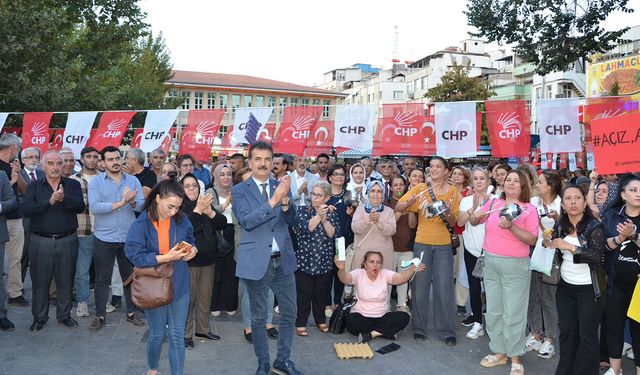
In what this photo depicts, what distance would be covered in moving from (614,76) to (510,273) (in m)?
37.7

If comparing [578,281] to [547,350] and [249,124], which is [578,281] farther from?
[249,124]

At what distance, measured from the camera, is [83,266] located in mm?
6223

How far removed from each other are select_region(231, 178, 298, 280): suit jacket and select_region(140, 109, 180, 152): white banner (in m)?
7.05

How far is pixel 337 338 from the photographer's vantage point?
19.3 ft

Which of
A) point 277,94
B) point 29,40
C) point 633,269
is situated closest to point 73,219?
point 633,269

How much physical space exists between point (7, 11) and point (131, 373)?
10.7 metres

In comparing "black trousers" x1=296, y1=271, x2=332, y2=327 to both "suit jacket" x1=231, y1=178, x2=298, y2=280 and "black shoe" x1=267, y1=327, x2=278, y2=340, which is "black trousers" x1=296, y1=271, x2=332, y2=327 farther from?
"suit jacket" x1=231, y1=178, x2=298, y2=280

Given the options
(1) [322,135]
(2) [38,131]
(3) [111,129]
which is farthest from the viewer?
(1) [322,135]

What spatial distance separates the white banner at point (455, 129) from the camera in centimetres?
909

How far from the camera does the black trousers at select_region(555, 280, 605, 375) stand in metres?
4.32

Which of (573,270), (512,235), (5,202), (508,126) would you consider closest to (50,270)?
(5,202)

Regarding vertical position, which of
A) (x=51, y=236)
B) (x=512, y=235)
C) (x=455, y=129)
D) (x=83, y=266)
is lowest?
(x=83, y=266)

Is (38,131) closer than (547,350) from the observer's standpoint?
No

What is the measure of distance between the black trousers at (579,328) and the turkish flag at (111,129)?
31.7 feet
